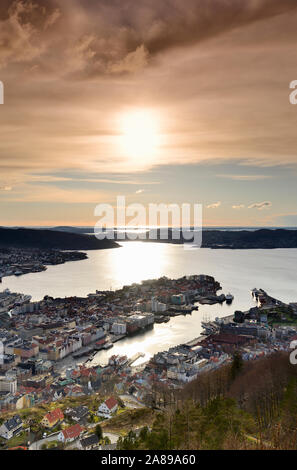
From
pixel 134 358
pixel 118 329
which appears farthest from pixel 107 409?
pixel 118 329

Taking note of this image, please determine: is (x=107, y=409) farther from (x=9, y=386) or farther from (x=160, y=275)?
(x=160, y=275)

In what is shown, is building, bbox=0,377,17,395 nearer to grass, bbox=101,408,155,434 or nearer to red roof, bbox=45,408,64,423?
red roof, bbox=45,408,64,423

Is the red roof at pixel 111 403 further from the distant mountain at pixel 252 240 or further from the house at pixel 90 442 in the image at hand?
the distant mountain at pixel 252 240

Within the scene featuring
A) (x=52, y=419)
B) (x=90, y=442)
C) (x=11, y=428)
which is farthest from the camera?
(x=52, y=419)

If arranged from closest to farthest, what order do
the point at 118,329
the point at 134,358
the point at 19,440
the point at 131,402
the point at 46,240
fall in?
the point at 19,440
the point at 131,402
the point at 134,358
the point at 118,329
the point at 46,240

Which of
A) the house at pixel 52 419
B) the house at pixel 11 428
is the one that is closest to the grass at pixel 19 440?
the house at pixel 11 428

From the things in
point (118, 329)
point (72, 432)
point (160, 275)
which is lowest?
point (118, 329)
